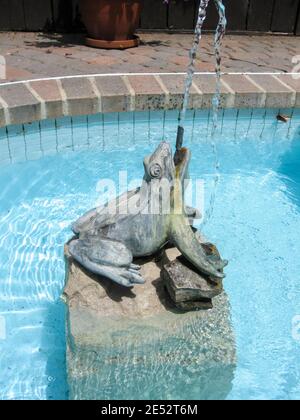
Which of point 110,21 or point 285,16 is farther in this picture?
point 285,16

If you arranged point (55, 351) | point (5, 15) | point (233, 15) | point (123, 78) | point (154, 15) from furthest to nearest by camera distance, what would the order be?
point (233, 15)
point (154, 15)
point (5, 15)
point (123, 78)
point (55, 351)

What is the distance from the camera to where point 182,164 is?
2.76 metres

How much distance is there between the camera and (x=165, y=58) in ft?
21.6

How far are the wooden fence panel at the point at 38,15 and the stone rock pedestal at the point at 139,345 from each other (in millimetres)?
5923

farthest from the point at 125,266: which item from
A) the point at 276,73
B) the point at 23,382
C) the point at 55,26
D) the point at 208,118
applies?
the point at 55,26

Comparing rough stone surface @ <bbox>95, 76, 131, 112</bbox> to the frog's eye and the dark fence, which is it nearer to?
the frog's eye

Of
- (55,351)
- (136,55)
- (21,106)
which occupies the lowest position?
(55,351)

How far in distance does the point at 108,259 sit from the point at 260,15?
695 centimetres

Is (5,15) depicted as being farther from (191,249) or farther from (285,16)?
(191,249)

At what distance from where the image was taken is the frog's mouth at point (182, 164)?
272 cm

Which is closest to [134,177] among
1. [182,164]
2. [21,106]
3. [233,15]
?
[21,106]

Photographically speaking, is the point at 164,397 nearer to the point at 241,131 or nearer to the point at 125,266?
the point at 125,266

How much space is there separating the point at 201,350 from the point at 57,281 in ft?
4.24

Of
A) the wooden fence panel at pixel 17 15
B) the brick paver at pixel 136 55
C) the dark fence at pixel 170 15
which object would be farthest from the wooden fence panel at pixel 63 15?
the wooden fence panel at pixel 17 15
